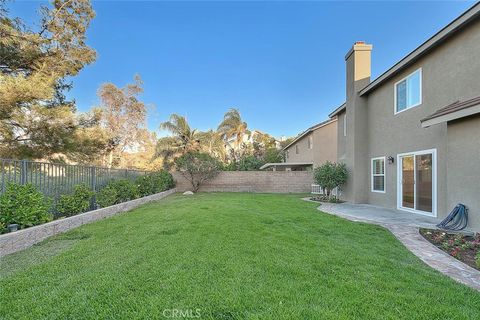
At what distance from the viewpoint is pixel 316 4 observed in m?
13.4

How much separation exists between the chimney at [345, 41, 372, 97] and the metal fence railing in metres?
11.9

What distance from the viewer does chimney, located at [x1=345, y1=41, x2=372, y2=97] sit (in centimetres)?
1206

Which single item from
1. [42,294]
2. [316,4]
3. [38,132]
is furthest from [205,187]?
[42,294]

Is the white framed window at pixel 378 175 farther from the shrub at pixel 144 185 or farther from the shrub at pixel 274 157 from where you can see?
the shrub at pixel 274 157

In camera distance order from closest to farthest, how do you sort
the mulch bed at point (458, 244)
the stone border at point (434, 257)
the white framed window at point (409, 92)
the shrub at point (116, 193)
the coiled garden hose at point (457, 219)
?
the stone border at point (434, 257) < the mulch bed at point (458, 244) < the coiled garden hose at point (457, 219) < the white framed window at point (409, 92) < the shrub at point (116, 193)

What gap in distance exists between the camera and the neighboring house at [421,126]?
6754 millimetres

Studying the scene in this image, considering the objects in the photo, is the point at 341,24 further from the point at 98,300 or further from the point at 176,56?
the point at 98,300

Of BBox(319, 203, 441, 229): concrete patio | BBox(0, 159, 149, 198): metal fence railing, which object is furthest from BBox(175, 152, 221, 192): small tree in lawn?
BBox(319, 203, 441, 229): concrete patio

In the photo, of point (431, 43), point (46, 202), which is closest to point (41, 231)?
point (46, 202)

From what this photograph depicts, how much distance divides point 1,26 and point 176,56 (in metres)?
9.16

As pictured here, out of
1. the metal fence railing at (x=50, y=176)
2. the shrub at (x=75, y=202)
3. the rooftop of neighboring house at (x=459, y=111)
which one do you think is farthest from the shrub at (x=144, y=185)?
the rooftop of neighboring house at (x=459, y=111)

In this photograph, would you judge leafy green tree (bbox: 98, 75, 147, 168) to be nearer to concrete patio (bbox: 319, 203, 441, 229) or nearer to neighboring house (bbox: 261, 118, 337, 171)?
Answer: neighboring house (bbox: 261, 118, 337, 171)

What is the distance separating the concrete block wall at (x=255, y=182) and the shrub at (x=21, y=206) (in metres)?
14.6

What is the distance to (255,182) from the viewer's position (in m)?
20.1
